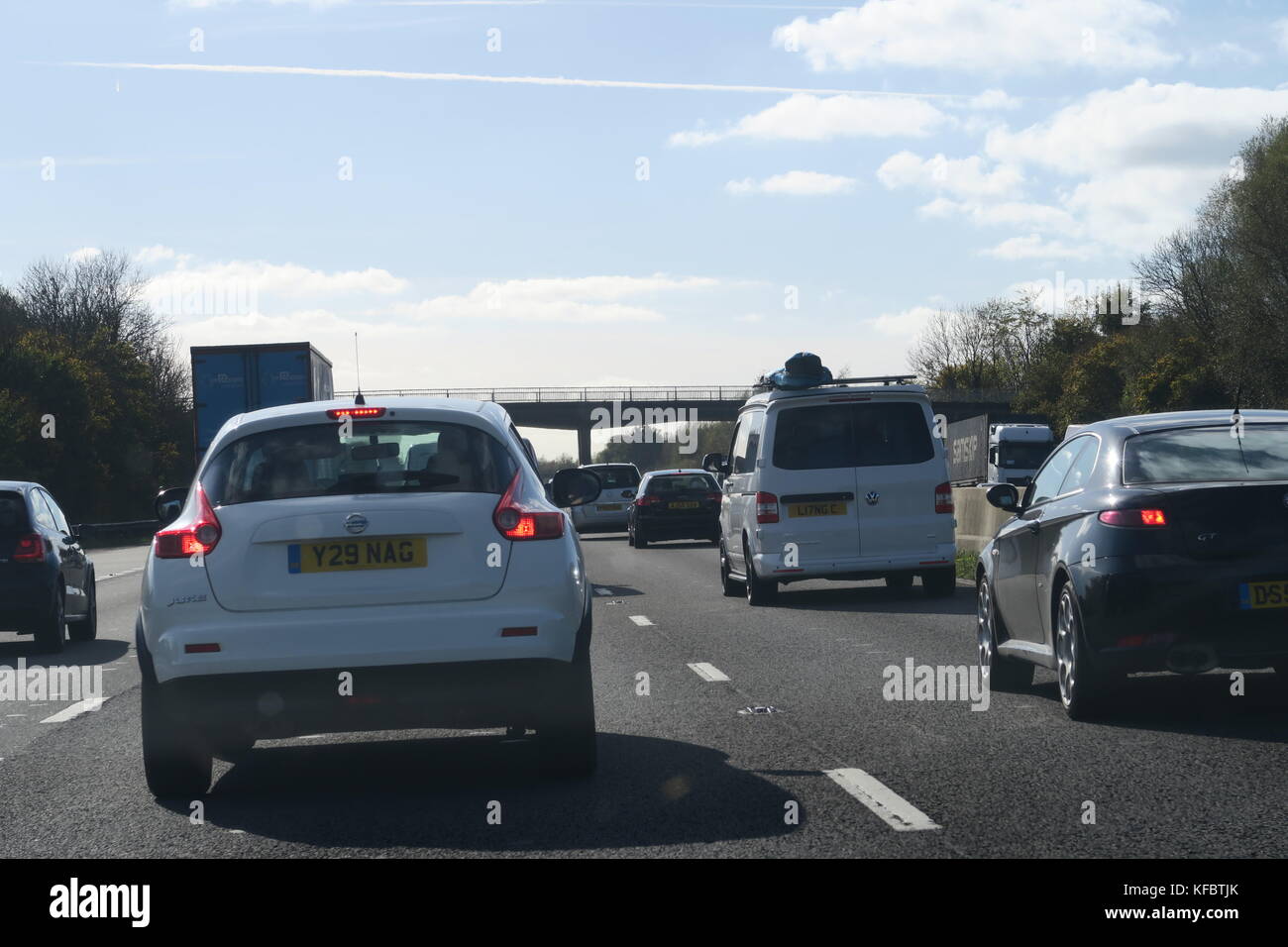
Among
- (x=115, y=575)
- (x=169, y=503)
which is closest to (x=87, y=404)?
(x=115, y=575)

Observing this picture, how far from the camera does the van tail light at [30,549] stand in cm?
1535

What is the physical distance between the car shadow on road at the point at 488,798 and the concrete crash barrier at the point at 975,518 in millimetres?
16494

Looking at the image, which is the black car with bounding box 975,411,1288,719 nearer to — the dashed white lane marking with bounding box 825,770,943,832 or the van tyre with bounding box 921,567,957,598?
the dashed white lane marking with bounding box 825,770,943,832

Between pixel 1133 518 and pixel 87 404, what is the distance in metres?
71.5

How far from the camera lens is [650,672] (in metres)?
11.9

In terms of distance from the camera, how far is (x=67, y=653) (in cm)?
1542

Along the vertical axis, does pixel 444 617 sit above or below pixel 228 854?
above

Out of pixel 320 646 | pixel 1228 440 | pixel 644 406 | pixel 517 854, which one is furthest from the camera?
pixel 644 406

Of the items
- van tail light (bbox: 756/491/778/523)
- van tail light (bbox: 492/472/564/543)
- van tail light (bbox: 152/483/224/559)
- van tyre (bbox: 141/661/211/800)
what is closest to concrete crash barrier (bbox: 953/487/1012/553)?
van tail light (bbox: 756/491/778/523)

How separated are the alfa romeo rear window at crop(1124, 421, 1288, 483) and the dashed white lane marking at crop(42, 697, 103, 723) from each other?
20.7ft

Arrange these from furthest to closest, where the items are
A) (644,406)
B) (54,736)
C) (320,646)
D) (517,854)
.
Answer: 1. (644,406)
2. (54,736)
3. (320,646)
4. (517,854)
